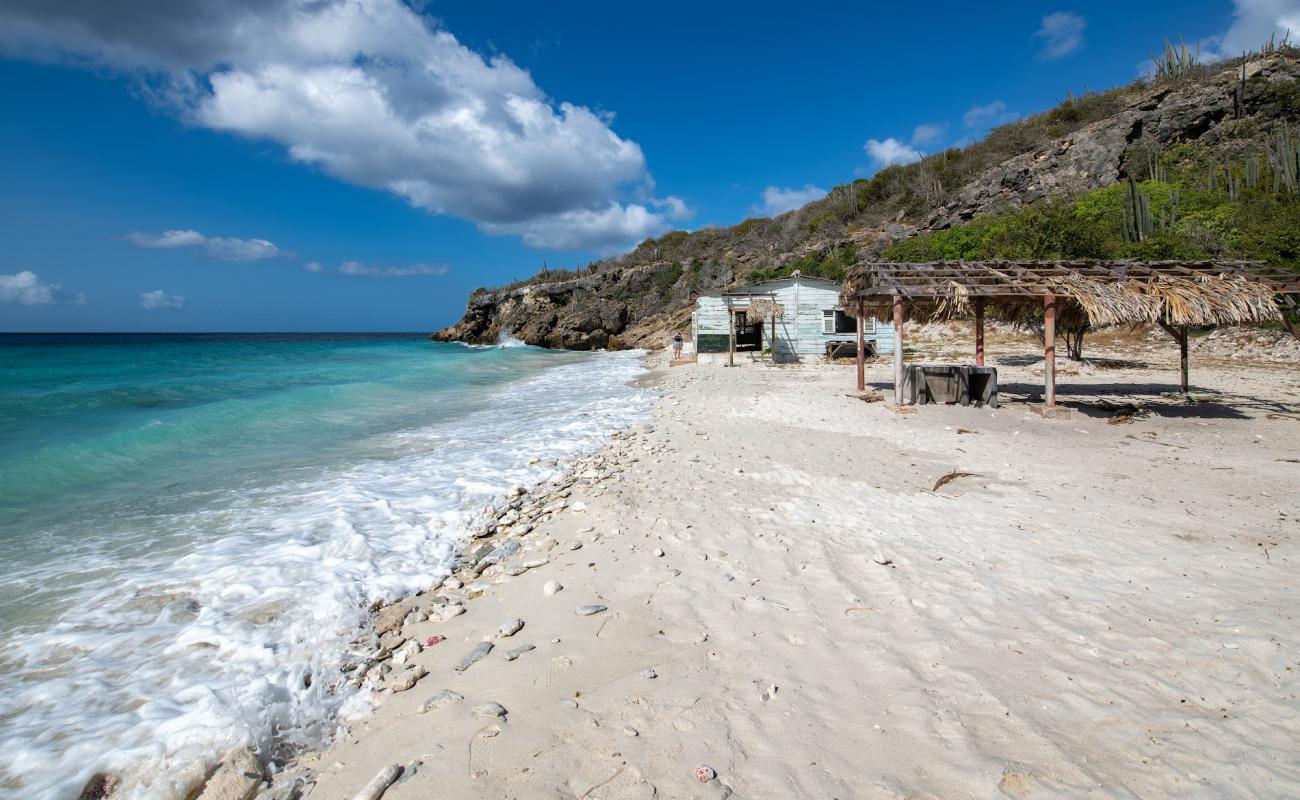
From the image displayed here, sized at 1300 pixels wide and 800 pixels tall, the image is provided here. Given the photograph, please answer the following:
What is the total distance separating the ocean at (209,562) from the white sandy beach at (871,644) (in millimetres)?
649

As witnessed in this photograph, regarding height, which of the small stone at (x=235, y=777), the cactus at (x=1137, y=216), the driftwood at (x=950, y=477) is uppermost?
the cactus at (x=1137, y=216)

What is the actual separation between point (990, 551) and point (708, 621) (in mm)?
2839

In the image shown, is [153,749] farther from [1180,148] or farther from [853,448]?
[1180,148]

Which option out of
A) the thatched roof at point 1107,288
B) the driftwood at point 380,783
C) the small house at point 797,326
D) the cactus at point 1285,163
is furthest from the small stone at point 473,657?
the cactus at point 1285,163

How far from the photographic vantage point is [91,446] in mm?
11117

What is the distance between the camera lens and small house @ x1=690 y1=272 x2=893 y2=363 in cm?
2578

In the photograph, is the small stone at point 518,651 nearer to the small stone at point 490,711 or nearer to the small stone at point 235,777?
the small stone at point 490,711

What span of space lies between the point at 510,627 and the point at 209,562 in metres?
3.47

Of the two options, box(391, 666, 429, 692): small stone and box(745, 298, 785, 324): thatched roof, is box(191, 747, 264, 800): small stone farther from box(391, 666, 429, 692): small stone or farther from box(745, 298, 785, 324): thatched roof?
box(745, 298, 785, 324): thatched roof

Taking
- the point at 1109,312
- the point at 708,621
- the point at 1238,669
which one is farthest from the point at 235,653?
the point at 1109,312

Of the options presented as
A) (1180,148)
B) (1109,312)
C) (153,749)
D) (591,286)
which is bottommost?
(153,749)

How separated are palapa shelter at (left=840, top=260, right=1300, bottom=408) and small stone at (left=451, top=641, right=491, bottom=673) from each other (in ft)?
35.4

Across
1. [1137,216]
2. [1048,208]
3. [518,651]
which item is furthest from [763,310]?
[518,651]

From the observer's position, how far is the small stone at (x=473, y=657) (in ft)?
11.2
